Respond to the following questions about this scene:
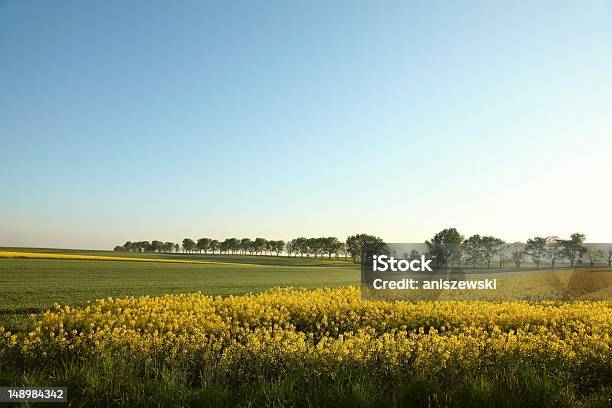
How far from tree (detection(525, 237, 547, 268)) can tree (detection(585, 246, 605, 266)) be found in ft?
9.16

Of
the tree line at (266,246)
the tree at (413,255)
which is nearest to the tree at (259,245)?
the tree line at (266,246)

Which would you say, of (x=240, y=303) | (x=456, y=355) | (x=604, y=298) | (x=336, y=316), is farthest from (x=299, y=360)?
(x=604, y=298)

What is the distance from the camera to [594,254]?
84.3 ft

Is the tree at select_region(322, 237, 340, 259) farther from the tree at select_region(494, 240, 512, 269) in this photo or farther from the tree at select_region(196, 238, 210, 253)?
the tree at select_region(494, 240, 512, 269)

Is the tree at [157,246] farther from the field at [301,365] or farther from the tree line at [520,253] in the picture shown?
the field at [301,365]

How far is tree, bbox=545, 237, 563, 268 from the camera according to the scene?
2594 centimetres

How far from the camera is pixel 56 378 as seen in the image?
17.7 feet

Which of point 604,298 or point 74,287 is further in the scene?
point 74,287

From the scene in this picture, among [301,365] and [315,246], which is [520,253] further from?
[315,246]

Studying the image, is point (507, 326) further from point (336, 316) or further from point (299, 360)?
point (299, 360)

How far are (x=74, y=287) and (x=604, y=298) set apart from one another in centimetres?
2285

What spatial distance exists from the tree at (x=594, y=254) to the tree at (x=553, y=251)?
1.42 m

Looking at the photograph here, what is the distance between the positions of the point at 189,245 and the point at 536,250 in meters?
135

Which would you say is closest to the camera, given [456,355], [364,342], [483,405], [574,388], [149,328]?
[483,405]
